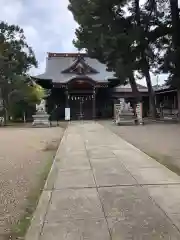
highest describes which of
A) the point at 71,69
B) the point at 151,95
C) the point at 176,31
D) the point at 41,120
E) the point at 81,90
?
the point at 176,31

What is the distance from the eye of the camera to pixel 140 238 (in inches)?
145

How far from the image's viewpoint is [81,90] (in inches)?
1411

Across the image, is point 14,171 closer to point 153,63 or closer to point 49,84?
point 153,63

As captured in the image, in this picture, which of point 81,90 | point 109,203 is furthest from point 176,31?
point 109,203

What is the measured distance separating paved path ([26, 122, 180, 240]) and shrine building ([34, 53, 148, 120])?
1059 inches

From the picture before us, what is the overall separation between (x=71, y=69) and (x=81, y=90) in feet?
14.9

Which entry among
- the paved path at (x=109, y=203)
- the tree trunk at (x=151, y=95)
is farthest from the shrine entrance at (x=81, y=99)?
the paved path at (x=109, y=203)

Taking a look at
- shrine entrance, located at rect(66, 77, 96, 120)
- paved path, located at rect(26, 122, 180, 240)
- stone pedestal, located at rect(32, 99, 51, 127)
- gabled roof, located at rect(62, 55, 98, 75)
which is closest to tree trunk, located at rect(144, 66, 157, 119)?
shrine entrance, located at rect(66, 77, 96, 120)

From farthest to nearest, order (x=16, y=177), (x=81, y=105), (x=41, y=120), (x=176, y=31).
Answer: (x=81, y=105) < (x=41, y=120) < (x=176, y=31) < (x=16, y=177)

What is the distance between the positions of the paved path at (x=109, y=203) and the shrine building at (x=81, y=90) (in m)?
26.9

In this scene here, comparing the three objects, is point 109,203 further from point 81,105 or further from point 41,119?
point 81,105

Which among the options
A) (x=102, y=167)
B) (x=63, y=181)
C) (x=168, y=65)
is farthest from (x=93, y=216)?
(x=168, y=65)

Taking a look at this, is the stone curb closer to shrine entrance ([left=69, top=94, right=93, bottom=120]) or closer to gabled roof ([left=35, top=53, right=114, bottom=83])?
shrine entrance ([left=69, top=94, right=93, bottom=120])

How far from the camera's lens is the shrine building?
3509 cm
